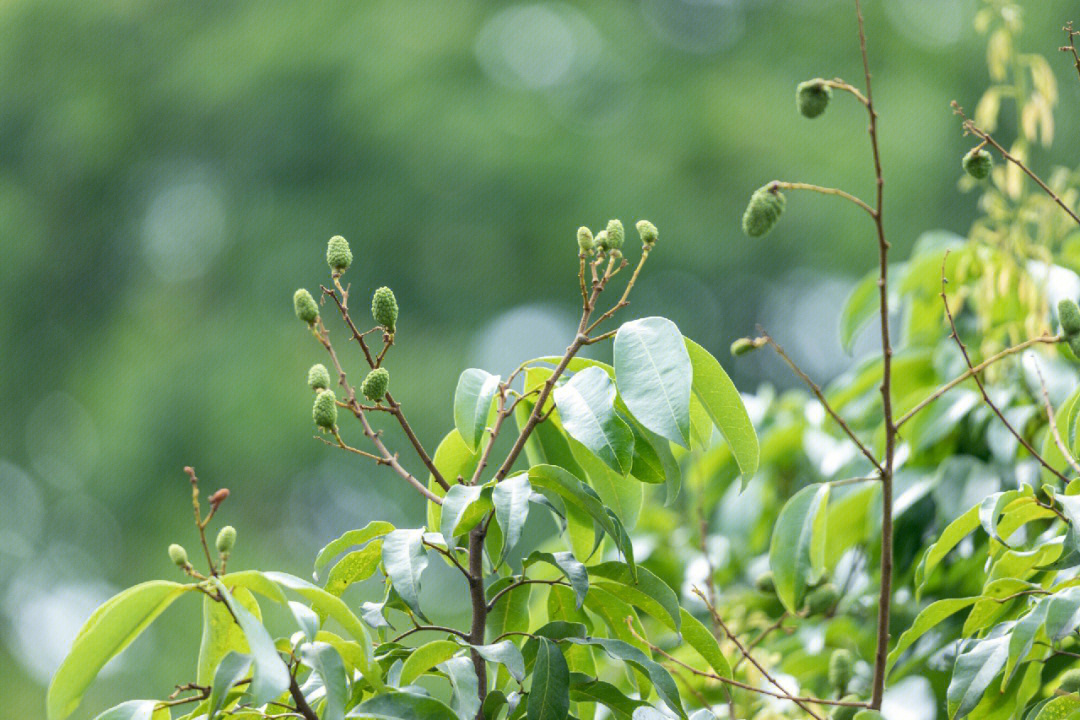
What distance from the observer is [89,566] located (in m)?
4.21

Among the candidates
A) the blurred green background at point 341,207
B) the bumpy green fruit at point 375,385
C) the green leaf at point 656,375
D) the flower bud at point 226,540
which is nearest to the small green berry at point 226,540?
the flower bud at point 226,540

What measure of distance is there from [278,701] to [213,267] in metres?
4.13

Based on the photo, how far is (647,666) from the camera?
62 centimetres

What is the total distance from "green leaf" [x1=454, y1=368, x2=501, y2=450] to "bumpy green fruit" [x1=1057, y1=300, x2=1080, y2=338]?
31cm

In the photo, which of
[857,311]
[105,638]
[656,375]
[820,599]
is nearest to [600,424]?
[656,375]

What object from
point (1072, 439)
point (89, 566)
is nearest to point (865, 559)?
point (1072, 439)

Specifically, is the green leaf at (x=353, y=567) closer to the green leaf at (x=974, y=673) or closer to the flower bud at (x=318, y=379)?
the flower bud at (x=318, y=379)

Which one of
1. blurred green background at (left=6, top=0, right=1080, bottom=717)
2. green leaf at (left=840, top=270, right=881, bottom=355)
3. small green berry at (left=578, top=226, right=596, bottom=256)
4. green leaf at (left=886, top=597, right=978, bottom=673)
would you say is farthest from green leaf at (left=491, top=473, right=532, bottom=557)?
blurred green background at (left=6, top=0, right=1080, bottom=717)

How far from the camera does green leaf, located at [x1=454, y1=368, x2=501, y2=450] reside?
2.10ft

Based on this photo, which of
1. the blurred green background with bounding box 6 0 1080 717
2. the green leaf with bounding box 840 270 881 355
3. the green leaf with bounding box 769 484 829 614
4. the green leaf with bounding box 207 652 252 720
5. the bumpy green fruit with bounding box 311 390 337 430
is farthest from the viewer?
the blurred green background with bounding box 6 0 1080 717

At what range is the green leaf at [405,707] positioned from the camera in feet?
1.83

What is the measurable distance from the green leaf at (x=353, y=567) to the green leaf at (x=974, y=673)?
0.32m

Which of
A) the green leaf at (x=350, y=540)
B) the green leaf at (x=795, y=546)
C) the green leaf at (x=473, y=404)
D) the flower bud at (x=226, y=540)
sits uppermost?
the green leaf at (x=473, y=404)

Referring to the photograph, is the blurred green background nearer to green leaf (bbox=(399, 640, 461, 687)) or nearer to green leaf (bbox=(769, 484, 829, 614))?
green leaf (bbox=(769, 484, 829, 614))
